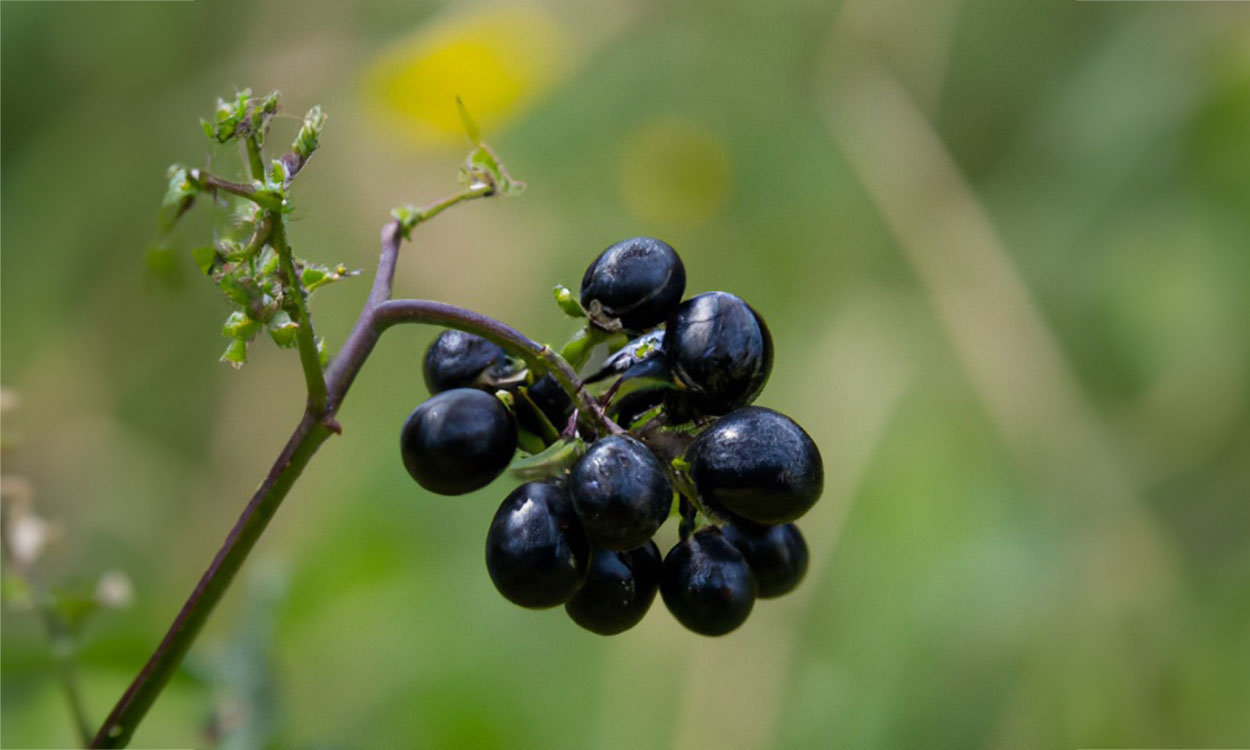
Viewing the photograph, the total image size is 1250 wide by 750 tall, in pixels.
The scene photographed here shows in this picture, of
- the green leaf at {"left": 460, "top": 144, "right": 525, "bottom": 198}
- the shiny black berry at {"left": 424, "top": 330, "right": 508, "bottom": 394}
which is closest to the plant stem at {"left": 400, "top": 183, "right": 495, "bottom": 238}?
the green leaf at {"left": 460, "top": 144, "right": 525, "bottom": 198}

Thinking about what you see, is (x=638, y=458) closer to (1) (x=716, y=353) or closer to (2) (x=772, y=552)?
(1) (x=716, y=353)

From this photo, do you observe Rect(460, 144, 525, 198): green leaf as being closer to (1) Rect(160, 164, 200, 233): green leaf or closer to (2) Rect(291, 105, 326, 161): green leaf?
(2) Rect(291, 105, 326, 161): green leaf

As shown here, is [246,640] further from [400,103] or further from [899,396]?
[400,103]

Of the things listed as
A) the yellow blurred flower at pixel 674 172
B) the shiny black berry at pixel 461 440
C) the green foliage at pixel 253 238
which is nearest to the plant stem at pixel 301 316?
the green foliage at pixel 253 238

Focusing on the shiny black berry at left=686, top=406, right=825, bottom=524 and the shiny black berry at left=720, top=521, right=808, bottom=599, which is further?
the shiny black berry at left=720, top=521, right=808, bottom=599

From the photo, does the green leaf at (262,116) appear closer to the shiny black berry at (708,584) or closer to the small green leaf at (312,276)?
the small green leaf at (312,276)

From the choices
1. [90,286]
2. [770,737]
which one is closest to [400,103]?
[90,286]

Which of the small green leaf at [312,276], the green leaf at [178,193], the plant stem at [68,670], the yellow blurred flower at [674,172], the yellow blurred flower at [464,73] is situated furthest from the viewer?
the yellow blurred flower at [464,73]
